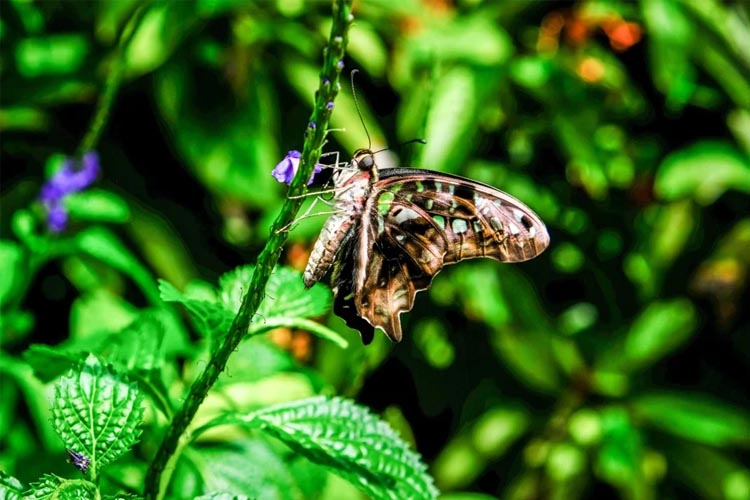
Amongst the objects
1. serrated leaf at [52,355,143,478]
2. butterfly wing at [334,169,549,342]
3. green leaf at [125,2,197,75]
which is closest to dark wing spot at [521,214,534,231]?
butterfly wing at [334,169,549,342]

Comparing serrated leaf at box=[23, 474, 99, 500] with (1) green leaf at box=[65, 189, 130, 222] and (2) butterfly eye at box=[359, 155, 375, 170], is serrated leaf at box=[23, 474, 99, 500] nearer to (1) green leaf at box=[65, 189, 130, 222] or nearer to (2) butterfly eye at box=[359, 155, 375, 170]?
(2) butterfly eye at box=[359, 155, 375, 170]

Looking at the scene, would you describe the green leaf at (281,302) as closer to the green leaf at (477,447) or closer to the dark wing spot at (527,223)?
the dark wing spot at (527,223)

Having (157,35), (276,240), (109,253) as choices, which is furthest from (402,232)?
(157,35)

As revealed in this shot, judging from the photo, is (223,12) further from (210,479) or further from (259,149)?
(210,479)

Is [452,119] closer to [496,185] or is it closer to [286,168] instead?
[496,185]

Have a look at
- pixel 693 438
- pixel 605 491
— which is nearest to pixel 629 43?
pixel 693 438

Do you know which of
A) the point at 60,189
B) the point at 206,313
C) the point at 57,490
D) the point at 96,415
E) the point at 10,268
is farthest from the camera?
the point at 60,189
